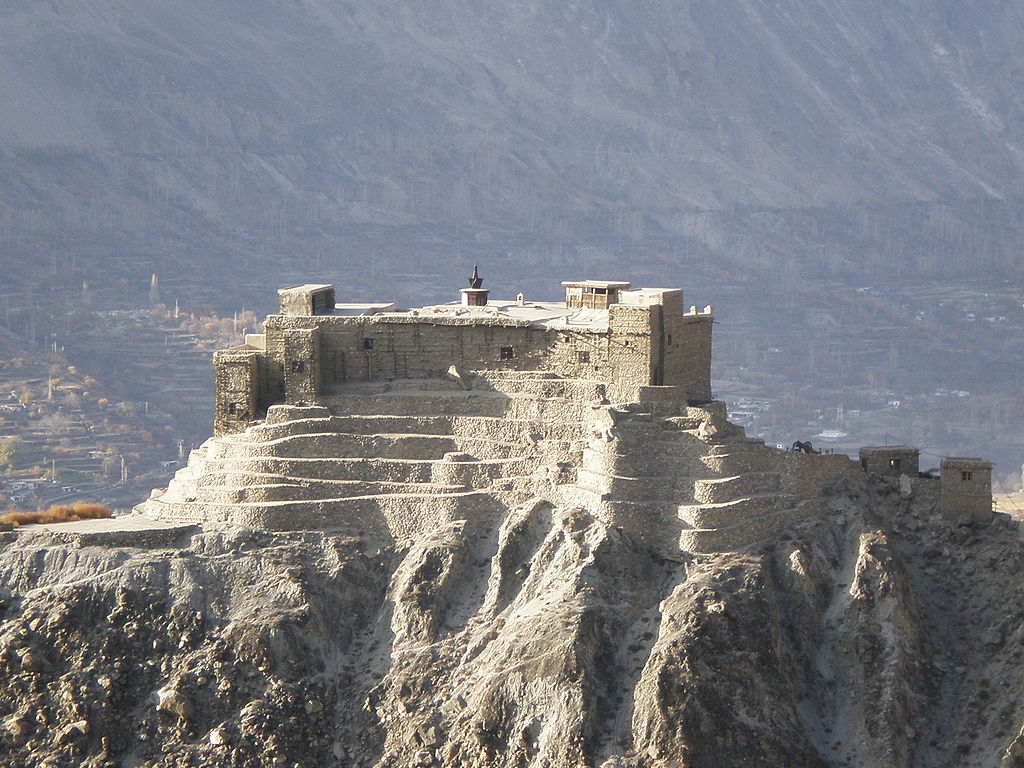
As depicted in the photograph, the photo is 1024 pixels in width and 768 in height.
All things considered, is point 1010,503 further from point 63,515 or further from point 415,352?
point 63,515

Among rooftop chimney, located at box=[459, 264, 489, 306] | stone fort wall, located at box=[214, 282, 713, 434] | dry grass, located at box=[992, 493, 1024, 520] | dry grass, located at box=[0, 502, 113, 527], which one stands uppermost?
rooftop chimney, located at box=[459, 264, 489, 306]

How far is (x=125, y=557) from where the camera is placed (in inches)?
4097

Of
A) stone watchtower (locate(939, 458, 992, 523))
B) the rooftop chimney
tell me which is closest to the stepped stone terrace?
the rooftop chimney

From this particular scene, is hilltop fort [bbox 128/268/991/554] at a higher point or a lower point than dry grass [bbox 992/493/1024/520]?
higher

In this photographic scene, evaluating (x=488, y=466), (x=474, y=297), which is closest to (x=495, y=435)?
(x=488, y=466)

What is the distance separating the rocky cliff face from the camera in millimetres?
95188

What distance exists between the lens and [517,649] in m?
97.1

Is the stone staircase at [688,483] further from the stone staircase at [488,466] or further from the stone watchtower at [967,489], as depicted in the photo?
the stone watchtower at [967,489]

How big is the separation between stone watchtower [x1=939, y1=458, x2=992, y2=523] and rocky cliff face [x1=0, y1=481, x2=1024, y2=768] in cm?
128

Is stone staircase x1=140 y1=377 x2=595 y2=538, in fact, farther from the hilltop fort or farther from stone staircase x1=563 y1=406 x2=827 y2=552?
stone staircase x1=563 y1=406 x2=827 y2=552

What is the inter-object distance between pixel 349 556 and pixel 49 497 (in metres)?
97.2

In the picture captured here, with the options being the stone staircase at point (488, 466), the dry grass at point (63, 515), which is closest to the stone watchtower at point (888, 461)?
A: the stone staircase at point (488, 466)

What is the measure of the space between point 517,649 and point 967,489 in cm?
2354

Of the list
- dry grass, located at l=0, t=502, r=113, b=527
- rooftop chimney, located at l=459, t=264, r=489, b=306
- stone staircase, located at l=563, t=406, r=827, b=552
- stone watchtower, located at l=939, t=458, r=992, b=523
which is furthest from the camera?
rooftop chimney, located at l=459, t=264, r=489, b=306
